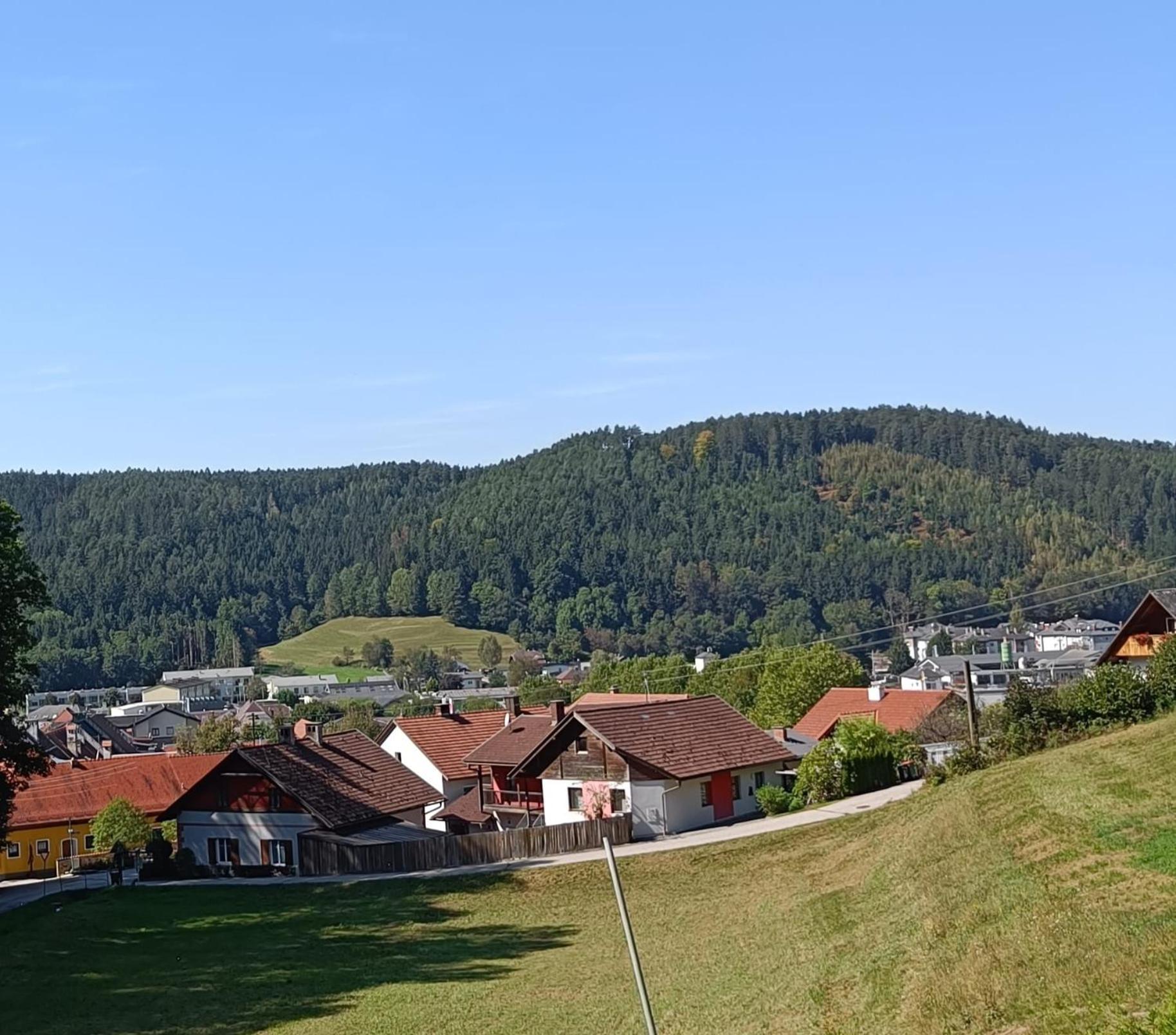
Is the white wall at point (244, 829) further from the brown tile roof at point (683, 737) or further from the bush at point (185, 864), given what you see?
the brown tile roof at point (683, 737)

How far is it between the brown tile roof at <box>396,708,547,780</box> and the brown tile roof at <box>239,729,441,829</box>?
22.0 ft

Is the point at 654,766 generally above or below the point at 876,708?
below

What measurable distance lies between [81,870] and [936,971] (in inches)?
1997

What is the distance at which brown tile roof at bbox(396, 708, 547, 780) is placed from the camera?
69.1 m

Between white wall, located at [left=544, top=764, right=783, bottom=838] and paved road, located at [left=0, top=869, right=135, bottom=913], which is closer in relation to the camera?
paved road, located at [left=0, top=869, right=135, bottom=913]

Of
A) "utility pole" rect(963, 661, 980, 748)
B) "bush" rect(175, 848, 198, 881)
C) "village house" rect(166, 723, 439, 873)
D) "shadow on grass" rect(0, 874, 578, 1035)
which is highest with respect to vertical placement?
"utility pole" rect(963, 661, 980, 748)

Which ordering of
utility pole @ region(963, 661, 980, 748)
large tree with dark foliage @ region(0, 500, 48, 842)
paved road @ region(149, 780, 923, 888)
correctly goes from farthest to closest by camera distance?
paved road @ region(149, 780, 923, 888) < utility pole @ region(963, 661, 980, 748) < large tree with dark foliage @ region(0, 500, 48, 842)

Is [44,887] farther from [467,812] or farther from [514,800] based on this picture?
[514,800]

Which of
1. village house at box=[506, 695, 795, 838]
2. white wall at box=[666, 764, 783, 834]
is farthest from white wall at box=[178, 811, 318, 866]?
white wall at box=[666, 764, 783, 834]

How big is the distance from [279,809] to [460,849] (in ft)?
31.6

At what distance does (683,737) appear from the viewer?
5634cm

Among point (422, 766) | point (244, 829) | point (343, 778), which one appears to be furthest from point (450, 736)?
point (244, 829)

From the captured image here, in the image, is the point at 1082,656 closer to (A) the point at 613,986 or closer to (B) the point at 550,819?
(B) the point at 550,819

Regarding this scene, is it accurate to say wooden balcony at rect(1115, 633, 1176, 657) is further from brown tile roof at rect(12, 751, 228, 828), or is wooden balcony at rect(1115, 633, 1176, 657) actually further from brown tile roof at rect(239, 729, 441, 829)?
brown tile roof at rect(12, 751, 228, 828)
